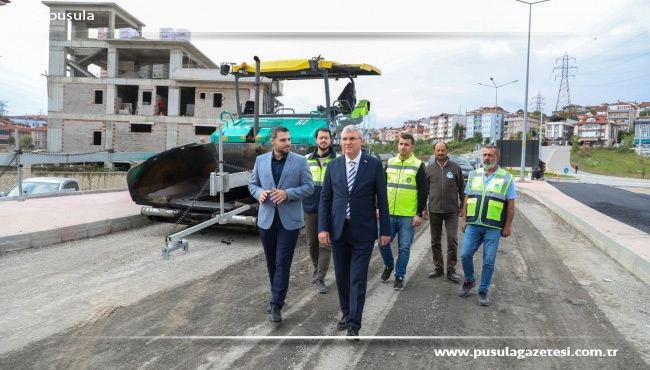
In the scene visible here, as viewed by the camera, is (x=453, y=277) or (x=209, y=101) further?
(x=209, y=101)

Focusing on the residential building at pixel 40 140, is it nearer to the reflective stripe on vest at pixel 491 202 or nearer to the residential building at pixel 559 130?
the reflective stripe on vest at pixel 491 202

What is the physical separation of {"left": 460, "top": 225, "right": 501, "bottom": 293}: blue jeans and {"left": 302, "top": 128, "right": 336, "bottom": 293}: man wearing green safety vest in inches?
59.9

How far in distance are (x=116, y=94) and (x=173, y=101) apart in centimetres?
511

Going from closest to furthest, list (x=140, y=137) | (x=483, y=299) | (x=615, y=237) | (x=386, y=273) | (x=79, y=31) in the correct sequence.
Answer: (x=483, y=299)
(x=386, y=273)
(x=615, y=237)
(x=140, y=137)
(x=79, y=31)

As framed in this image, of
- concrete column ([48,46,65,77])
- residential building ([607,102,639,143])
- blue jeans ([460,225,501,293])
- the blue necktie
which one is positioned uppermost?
residential building ([607,102,639,143])

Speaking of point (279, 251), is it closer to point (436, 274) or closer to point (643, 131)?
point (436, 274)

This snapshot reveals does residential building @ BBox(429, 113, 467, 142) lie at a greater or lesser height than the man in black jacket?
greater

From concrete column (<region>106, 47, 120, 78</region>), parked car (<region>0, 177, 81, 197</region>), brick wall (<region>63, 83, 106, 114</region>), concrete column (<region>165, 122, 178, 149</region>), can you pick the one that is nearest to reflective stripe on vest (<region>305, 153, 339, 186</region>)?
parked car (<region>0, 177, 81, 197</region>)

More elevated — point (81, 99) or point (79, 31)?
point (79, 31)

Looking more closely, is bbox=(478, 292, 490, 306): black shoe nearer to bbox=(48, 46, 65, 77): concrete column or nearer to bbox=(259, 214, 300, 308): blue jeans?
bbox=(259, 214, 300, 308): blue jeans

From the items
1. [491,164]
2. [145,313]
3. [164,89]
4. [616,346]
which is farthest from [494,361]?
[164,89]

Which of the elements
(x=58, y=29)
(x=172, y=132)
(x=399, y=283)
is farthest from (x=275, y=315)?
(x=58, y=29)

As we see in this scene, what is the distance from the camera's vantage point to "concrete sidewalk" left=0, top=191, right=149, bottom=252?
693 centimetres

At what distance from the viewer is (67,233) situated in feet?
24.7
